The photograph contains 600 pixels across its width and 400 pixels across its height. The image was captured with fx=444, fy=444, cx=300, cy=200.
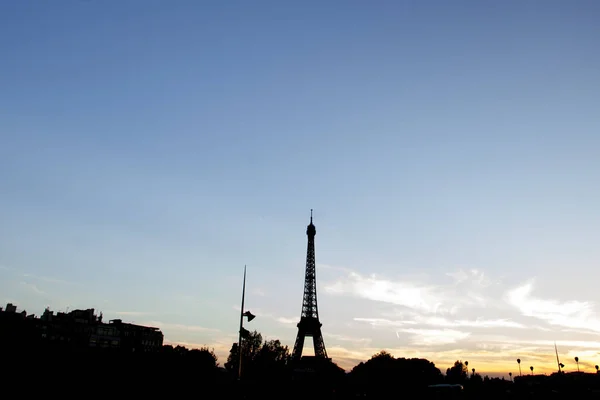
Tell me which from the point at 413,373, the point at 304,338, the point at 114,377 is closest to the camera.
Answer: the point at 114,377

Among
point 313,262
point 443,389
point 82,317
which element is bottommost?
point 443,389

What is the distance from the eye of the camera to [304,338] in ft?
338

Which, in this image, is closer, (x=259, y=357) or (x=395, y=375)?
(x=259, y=357)

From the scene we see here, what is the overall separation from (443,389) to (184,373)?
4140 centimetres

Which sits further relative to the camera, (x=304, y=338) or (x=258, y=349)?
(x=304, y=338)

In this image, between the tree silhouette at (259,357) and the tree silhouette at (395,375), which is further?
the tree silhouette at (395,375)

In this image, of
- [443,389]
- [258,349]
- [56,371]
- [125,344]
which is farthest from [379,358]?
[56,371]

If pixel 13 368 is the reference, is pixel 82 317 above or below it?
above

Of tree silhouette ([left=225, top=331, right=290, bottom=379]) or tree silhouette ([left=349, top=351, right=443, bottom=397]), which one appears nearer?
tree silhouette ([left=225, top=331, right=290, bottom=379])

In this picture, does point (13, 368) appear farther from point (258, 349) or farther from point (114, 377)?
point (258, 349)

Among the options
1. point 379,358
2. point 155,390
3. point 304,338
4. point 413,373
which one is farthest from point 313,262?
point 155,390

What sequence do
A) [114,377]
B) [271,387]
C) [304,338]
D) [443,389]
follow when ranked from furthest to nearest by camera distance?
[304,338]
[443,389]
[271,387]
[114,377]

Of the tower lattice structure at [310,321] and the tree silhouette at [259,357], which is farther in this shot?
the tower lattice structure at [310,321]

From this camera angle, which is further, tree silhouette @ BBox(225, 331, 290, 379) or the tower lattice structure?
the tower lattice structure
